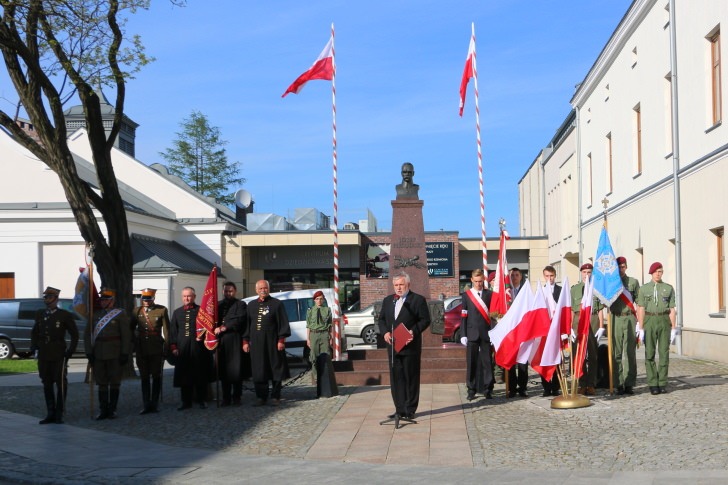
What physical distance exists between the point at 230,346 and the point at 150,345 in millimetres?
1169

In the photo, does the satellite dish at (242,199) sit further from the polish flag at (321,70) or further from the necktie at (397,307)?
the necktie at (397,307)

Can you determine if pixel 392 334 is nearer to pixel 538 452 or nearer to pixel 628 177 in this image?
pixel 538 452

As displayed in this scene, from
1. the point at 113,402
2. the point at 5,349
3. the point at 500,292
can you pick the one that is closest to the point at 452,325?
the point at 5,349

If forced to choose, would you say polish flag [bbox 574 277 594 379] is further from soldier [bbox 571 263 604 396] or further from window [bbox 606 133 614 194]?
window [bbox 606 133 614 194]

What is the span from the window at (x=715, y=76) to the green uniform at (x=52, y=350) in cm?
1352

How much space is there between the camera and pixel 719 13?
18.8 m

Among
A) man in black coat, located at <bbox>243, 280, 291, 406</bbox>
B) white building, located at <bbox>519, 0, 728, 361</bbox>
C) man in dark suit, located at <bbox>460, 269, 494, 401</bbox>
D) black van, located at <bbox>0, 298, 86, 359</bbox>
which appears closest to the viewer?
man in dark suit, located at <bbox>460, 269, 494, 401</bbox>

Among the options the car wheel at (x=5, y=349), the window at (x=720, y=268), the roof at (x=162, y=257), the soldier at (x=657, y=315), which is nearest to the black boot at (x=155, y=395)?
the soldier at (x=657, y=315)

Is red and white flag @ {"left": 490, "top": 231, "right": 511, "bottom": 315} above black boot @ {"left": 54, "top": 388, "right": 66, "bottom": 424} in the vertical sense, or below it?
above

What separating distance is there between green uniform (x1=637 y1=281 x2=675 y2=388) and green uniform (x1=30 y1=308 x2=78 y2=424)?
7.84 metres

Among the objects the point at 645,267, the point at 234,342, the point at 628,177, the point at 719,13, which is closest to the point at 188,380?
the point at 234,342

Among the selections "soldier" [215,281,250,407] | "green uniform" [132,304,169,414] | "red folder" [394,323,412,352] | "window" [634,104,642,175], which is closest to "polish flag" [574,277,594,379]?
"red folder" [394,323,412,352]

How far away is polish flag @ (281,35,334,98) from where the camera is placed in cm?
1945

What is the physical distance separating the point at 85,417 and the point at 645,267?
17.8m
